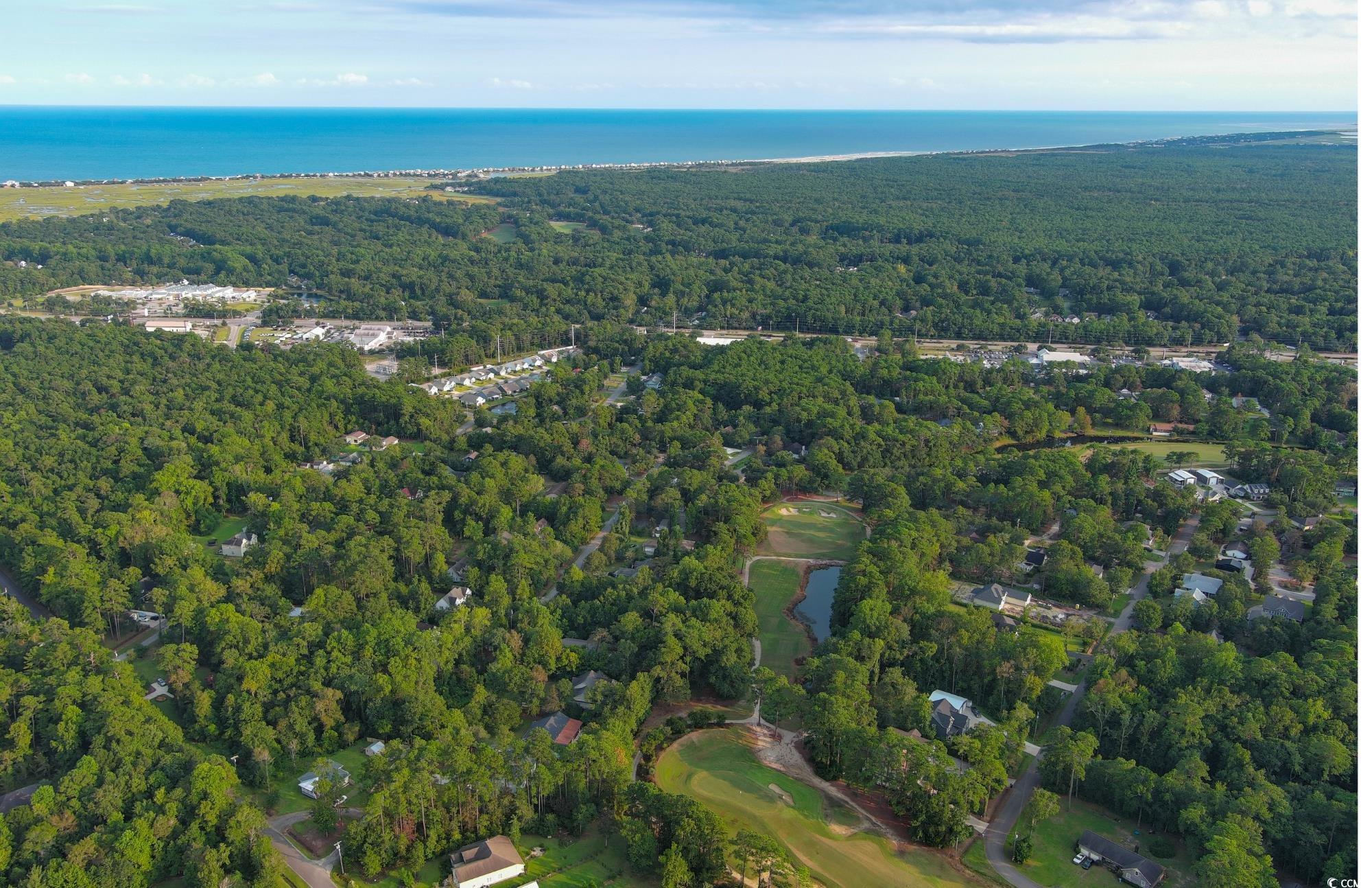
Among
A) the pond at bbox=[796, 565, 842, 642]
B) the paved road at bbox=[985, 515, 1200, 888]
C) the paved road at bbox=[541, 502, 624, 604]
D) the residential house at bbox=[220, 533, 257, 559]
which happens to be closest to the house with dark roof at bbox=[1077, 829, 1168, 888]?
the paved road at bbox=[985, 515, 1200, 888]

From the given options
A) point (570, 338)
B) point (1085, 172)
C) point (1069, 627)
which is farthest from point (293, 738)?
point (1085, 172)

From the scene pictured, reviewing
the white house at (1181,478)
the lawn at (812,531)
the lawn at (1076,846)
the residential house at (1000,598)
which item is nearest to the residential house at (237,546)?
the lawn at (812,531)

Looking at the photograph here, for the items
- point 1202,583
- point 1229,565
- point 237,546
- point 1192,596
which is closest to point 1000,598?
point 1192,596

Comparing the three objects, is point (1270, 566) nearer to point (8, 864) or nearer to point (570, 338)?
point (8, 864)

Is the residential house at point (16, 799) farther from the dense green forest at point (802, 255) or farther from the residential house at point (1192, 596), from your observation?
the dense green forest at point (802, 255)

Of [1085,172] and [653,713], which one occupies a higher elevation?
[1085,172]

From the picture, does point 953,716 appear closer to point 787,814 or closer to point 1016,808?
point 1016,808
